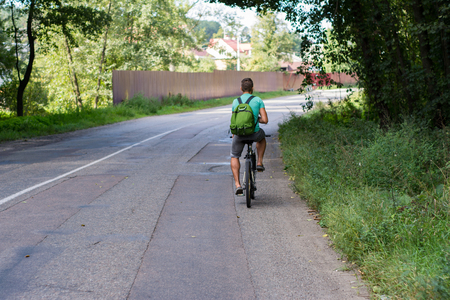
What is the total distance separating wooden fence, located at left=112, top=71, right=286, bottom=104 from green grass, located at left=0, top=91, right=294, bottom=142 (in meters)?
1.00

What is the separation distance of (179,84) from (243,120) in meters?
31.9

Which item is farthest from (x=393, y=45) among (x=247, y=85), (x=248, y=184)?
(x=248, y=184)

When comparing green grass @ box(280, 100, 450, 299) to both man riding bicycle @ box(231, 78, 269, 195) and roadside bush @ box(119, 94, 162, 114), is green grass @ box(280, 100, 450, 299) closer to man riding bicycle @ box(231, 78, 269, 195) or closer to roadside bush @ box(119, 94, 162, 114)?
man riding bicycle @ box(231, 78, 269, 195)

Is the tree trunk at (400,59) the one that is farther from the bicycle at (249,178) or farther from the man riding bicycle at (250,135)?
the bicycle at (249,178)

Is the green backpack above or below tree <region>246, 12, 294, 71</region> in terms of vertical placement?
below

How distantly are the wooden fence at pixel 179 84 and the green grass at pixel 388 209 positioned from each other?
23151 mm

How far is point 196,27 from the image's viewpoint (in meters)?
51.1

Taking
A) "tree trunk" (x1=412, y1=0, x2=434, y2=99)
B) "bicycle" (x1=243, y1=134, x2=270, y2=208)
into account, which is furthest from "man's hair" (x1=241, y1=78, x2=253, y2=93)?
"tree trunk" (x1=412, y1=0, x2=434, y2=99)

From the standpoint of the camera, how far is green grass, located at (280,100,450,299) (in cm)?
391

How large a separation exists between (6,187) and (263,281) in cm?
609

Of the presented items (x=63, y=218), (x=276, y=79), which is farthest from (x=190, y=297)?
(x=276, y=79)

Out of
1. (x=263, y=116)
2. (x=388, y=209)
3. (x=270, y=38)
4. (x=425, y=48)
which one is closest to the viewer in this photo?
(x=388, y=209)

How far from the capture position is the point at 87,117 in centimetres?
2356

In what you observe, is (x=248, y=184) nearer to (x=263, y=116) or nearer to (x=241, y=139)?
(x=241, y=139)
